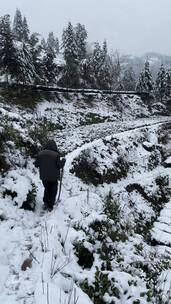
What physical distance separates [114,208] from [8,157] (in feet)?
14.5

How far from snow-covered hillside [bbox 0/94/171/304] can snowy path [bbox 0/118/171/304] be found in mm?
19

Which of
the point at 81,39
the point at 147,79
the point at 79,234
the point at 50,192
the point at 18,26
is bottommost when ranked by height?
the point at 79,234

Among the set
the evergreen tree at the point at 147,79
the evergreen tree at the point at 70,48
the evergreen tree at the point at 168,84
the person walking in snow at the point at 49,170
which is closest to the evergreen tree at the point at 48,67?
the evergreen tree at the point at 70,48

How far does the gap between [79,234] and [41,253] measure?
156cm

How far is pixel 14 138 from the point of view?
11.6 meters

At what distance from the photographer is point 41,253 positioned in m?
6.77

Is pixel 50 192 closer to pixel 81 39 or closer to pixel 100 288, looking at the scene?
pixel 100 288

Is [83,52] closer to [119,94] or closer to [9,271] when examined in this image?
[119,94]

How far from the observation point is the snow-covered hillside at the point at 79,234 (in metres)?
6.17

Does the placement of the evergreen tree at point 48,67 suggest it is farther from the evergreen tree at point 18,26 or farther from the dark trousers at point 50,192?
the evergreen tree at point 18,26

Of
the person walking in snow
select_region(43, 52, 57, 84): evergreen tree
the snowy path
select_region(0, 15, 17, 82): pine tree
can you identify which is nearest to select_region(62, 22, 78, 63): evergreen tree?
select_region(43, 52, 57, 84): evergreen tree

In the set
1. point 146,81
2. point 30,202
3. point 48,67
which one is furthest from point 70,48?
point 30,202

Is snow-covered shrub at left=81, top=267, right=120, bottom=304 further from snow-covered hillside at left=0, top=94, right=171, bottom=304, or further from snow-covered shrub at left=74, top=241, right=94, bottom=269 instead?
snow-covered shrub at left=74, top=241, right=94, bottom=269

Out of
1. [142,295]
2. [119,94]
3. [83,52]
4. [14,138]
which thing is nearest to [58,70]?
[119,94]
